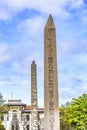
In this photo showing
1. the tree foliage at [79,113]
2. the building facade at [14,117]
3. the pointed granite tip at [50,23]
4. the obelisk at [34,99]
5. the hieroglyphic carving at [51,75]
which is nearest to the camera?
the hieroglyphic carving at [51,75]

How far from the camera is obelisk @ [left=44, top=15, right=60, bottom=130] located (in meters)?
11.8

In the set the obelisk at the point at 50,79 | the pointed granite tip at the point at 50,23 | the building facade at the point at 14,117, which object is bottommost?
the obelisk at the point at 50,79

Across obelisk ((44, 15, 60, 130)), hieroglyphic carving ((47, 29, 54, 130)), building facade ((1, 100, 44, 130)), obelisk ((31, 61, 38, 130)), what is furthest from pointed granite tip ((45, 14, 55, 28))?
building facade ((1, 100, 44, 130))

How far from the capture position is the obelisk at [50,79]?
1183 centimetres

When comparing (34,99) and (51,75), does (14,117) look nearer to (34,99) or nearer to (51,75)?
(34,99)

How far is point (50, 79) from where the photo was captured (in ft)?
39.9

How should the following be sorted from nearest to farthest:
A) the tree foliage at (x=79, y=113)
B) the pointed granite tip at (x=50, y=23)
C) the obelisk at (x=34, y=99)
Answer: the pointed granite tip at (x=50, y=23)
the obelisk at (x=34, y=99)
the tree foliage at (x=79, y=113)

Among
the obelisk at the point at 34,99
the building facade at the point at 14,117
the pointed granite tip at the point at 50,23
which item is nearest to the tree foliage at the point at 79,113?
the obelisk at the point at 34,99

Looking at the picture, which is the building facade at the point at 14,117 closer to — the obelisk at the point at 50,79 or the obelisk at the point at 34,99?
the obelisk at the point at 34,99

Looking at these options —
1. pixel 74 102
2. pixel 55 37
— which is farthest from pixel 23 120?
pixel 55 37

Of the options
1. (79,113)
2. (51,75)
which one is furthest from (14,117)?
(51,75)

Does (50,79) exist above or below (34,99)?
below

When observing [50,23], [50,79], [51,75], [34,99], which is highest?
[50,23]

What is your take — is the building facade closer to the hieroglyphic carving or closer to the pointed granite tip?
the pointed granite tip
